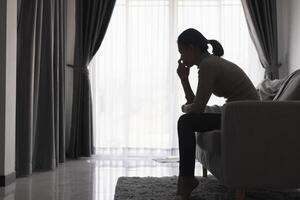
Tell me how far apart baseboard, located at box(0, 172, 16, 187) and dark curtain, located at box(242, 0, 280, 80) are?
9.57 feet

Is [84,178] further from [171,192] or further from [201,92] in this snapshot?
[201,92]

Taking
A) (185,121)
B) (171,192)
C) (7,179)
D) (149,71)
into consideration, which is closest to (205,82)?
(185,121)

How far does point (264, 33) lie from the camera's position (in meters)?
4.77

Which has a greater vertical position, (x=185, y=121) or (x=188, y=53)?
(x=188, y=53)

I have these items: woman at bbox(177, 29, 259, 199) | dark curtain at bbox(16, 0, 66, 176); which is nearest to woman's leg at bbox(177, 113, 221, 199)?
woman at bbox(177, 29, 259, 199)

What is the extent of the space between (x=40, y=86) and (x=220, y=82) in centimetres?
197

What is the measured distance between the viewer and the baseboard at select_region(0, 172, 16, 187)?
10.0 ft

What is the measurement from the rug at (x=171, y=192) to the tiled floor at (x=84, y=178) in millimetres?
106

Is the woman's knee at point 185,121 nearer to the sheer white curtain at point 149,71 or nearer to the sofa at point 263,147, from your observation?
the sofa at point 263,147

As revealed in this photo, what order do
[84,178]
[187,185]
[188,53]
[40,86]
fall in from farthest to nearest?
1. [40,86]
2. [84,178]
3. [188,53]
4. [187,185]

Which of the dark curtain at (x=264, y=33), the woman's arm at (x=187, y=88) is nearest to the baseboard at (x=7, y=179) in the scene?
the woman's arm at (x=187, y=88)

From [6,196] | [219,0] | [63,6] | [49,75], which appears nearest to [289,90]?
[6,196]

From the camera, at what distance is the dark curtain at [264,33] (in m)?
4.75

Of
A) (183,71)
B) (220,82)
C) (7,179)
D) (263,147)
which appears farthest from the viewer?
(7,179)
